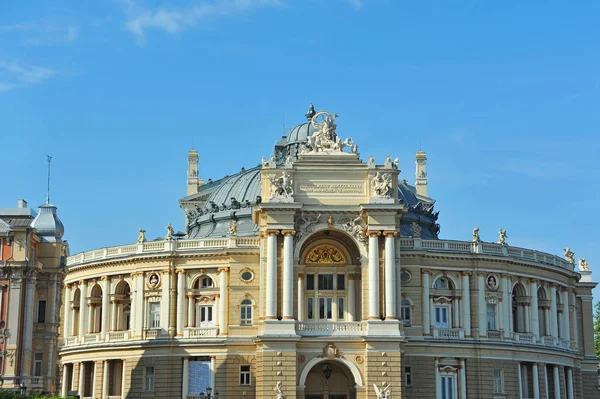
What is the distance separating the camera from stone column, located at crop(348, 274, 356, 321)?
79.4m

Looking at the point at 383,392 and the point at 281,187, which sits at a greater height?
the point at 281,187

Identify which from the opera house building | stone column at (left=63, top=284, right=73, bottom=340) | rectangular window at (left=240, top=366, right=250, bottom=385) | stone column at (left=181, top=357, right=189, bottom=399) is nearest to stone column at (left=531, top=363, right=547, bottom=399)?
the opera house building

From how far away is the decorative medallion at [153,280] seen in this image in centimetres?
8562

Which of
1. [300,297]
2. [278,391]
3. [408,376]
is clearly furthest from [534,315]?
[278,391]

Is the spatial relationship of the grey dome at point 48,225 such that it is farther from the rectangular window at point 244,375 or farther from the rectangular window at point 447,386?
the rectangular window at point 447,386

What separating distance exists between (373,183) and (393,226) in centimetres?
356

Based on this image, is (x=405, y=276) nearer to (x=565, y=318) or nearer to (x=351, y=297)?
(x=351, y=297)

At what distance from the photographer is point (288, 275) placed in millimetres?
76750

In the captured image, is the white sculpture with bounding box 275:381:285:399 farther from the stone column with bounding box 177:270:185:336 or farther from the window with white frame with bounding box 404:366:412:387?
the stone column with bounding box 177:270:185:336

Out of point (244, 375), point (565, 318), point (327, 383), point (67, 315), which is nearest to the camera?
point (327, 383)

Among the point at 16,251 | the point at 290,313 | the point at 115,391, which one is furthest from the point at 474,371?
the point at 16,251

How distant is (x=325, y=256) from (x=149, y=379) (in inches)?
689

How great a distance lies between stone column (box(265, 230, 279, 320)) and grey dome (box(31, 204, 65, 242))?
31.7m

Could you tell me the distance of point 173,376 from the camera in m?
82.8
